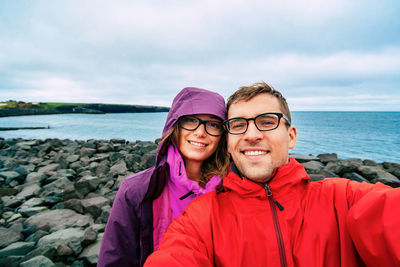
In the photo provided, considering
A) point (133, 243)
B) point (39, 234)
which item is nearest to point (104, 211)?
point (39, 234)

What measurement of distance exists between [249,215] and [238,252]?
0.32m

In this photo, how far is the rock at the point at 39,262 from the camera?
9.77ft

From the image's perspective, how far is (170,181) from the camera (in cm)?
252

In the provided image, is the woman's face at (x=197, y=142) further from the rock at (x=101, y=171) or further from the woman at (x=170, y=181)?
the rock at (x=101, y=171)

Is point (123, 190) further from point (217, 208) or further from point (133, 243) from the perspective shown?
point (217, 208)

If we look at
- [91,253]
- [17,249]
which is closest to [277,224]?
[91,253]

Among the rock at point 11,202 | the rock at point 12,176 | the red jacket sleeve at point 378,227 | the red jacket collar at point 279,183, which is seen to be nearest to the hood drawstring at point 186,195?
the red jacket collar at point 279,183

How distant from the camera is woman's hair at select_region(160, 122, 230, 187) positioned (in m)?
2.67

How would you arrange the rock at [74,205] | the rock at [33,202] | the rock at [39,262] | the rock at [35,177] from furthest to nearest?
the rock at [35,177] → the rock at [33,202] → the rock at [74,205] → the rock at [39,262]

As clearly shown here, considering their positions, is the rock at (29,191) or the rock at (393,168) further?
the rock at (393,168)

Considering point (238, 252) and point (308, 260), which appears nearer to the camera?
point (308, 260)

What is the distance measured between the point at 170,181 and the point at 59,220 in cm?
375

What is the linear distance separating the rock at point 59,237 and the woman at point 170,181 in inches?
86.2

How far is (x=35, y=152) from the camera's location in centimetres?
1216
